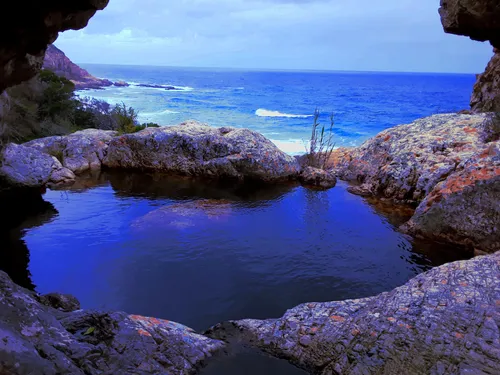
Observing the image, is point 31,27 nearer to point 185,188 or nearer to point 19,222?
point 19,222

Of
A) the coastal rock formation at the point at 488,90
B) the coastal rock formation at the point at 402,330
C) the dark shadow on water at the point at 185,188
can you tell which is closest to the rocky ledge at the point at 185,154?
the dark shadow on water at the point at 185,188

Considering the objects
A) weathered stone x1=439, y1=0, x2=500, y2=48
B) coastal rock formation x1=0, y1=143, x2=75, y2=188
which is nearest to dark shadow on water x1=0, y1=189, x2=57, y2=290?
coastal rock formation x1=0, y1=143, x2=75, y2=188

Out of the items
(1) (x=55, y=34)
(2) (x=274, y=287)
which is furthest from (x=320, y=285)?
(1) (x=55, y=34)

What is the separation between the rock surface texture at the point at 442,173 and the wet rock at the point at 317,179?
0.96m

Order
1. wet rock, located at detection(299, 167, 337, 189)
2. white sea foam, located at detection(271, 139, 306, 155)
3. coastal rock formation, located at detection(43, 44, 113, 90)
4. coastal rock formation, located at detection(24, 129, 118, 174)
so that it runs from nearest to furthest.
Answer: wet rock, located at detection(299, 167, 337, 189) → coastal rock formation, located at detection(24, 129, 118, 174) → white sea foam, located at detection(271, 139, 306, 155) → coastal rock formation, located at detection(43, 44, 113, 90)

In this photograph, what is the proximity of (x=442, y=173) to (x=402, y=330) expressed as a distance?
7838mm

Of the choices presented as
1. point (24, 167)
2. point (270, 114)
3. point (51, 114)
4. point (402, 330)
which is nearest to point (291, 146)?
point (51, 114)

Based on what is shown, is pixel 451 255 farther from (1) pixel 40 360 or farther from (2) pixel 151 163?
(2) pixel 151 163

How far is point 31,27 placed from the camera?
3.90m

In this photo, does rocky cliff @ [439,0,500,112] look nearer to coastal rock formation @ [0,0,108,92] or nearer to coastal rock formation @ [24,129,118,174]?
coastal rock formation @ [0,0,108,92]

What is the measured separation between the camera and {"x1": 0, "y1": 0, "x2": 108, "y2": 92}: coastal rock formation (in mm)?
3668

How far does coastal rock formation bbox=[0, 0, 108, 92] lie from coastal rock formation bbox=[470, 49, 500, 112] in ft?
50.9

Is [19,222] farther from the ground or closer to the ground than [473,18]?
closer to the ground

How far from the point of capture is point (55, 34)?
4.39 m
